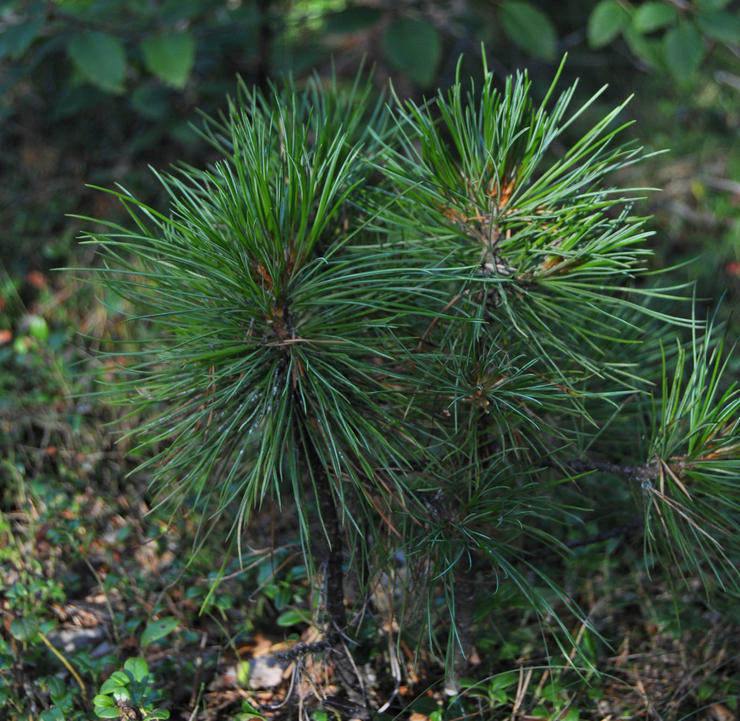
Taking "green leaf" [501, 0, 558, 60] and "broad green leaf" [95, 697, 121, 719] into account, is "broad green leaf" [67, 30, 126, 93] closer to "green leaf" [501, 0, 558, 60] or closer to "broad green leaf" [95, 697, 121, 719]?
"green leaf" [501, 0, 558, 60]

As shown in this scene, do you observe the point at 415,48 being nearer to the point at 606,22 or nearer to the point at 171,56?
the point at 606,22

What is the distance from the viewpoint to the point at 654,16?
7.43ft

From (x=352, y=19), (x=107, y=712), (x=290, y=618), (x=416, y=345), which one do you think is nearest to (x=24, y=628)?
(x=107, y=712)

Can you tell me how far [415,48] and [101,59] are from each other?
1.06 m

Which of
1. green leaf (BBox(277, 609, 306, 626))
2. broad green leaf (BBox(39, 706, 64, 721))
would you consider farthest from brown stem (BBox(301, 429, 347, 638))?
broad green leaf (BBox(39, 706, 64, 721))

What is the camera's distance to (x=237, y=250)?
3.18ft

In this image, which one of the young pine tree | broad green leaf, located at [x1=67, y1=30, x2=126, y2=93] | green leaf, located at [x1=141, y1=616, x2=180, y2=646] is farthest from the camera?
broad green leaf, located at [x1=67, y1=30, x2=126, y2=93]

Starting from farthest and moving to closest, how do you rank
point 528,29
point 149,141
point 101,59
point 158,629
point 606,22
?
1. point 149,141
2. point 528,29
3. point 606,22
4. point 101,59
5. point 158,629

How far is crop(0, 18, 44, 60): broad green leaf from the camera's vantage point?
209 cm

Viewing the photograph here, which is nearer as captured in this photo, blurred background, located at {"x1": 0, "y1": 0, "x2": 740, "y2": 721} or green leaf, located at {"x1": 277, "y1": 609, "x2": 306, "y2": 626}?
green leaf, located at {"x1": 277, "y1": 609, "x2": 306, "y2": 626}

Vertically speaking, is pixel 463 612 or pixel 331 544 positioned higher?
pixel 331 544

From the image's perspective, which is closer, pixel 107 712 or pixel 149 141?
pixel 107 712

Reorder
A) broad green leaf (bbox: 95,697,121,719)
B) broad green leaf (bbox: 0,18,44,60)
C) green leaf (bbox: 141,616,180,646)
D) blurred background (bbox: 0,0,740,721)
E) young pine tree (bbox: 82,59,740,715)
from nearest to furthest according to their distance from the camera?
young pine tree (bbox: 82,59,740,715)
broad green leaf (bbox: 95,697,121,719)
green leaf (bbox: 141,616,180,646)
blurred background (bbox: 0,0,740,721)
broad green leaf (bbox: 0,18,44,60)

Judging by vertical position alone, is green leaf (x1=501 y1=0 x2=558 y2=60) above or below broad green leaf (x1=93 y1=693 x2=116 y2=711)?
above
